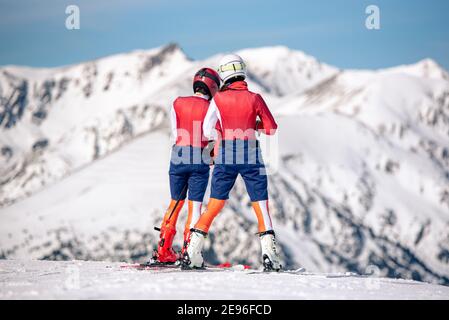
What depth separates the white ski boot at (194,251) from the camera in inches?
519

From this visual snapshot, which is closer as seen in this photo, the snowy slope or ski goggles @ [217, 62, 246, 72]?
the snowy slope

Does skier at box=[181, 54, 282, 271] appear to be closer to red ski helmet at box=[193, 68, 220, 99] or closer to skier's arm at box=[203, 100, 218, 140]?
skier's arm at box=[203, 100, 218, 140]

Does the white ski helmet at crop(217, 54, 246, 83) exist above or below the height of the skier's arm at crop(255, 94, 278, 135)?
above

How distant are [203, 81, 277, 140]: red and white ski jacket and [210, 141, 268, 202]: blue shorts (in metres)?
0.19

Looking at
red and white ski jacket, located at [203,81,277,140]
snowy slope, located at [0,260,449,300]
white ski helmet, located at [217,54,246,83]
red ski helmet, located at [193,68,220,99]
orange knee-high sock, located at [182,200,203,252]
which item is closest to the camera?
snowy slope, located at [0,260,449,300]

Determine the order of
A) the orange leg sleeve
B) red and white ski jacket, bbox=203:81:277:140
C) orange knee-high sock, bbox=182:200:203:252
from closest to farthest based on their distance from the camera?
red and white ski jacket, bbox=203:81:277:140
orange knee-high sock, bbox=182:200:203:252
the orange leg sleeve

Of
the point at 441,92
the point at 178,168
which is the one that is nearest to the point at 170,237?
the point at 178,168

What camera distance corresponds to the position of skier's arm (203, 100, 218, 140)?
1327 centimetres

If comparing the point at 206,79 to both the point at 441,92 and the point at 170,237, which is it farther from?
the point at 441,92

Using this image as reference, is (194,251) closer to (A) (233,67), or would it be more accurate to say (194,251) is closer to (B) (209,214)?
(B) (209,214)

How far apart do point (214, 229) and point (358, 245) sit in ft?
101

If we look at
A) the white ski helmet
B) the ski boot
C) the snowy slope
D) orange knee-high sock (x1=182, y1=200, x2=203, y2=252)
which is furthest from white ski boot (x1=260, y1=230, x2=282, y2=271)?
the white ski helmet

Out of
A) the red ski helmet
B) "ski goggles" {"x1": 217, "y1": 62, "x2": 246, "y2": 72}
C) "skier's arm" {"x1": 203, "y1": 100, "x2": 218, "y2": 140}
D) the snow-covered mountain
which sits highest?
"ski goggles" {"x1": 217, "y1": 62, "x2": 246, "y2": 72}

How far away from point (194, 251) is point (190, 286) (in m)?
2.65
